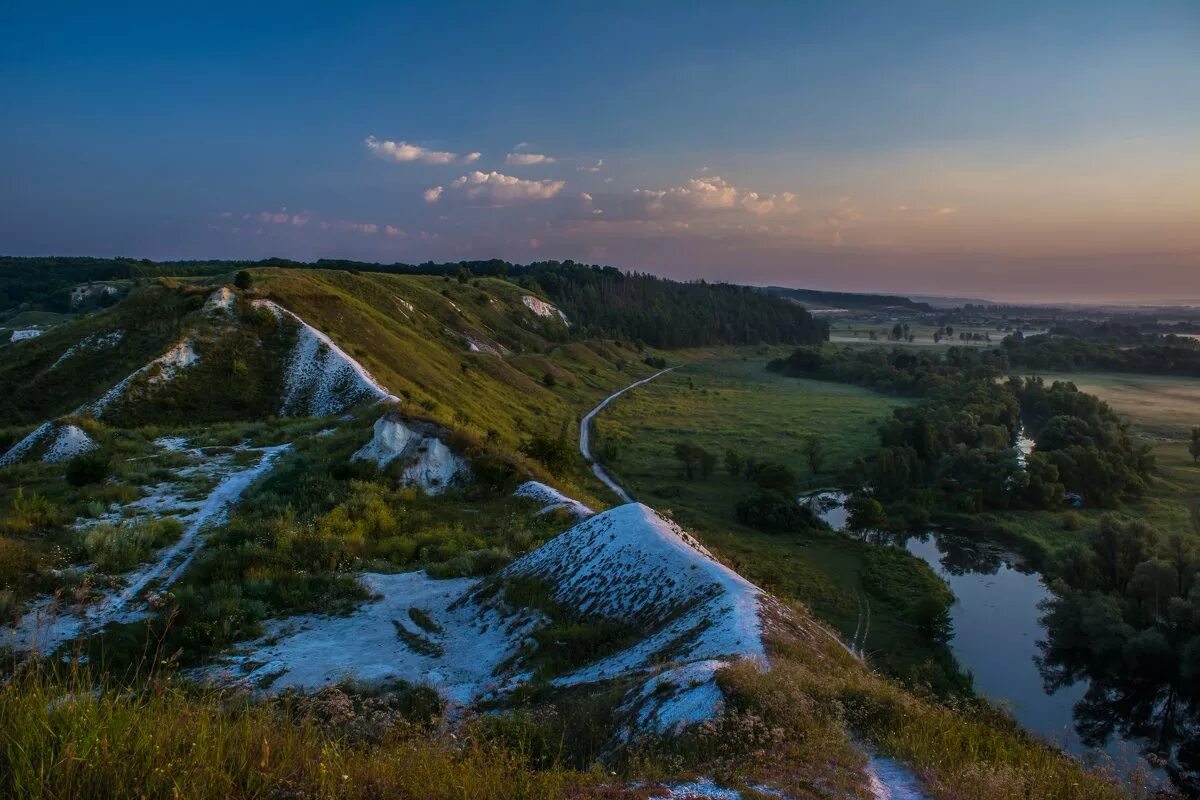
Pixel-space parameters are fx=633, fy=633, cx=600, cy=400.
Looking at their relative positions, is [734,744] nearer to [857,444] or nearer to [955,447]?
[955,447]

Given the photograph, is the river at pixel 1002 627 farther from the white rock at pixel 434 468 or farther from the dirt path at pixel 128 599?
the dirt path at pixel 128 599

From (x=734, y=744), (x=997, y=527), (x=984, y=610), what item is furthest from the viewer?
(x=997, y=527)

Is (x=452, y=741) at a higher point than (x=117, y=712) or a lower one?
lower

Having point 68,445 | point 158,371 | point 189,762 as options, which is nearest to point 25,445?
point 68,445

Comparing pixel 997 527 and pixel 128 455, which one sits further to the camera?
pixel 997 527

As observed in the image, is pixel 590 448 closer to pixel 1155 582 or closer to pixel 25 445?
pixel 25 445

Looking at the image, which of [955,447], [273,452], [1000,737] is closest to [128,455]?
[273,452]

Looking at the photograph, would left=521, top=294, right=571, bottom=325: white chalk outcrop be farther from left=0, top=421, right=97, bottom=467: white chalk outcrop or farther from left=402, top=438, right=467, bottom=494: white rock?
left=402, top=438, right=467, bottom=494: white rock
